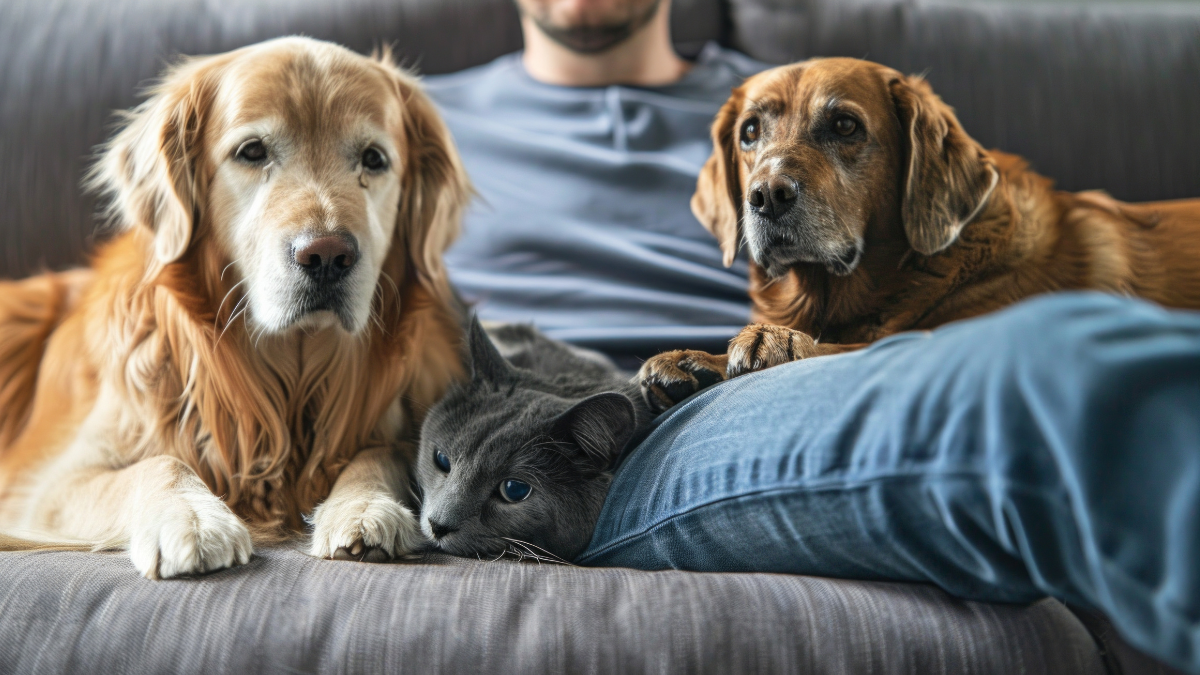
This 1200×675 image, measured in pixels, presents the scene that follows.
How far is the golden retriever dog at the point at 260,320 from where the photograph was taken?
123 centimetres

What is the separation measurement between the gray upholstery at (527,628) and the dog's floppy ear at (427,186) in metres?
0.66

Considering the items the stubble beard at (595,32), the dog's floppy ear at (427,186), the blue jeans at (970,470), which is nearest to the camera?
the blue jeans at (970,470)

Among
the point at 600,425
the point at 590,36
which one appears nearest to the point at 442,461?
the point at 600,425

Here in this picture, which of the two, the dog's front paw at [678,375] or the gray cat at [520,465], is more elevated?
the dog's front paw at [678,375]

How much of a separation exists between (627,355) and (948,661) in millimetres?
912

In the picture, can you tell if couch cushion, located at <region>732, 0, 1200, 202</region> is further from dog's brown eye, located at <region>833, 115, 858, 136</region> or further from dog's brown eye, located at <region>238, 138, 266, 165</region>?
dog's brown eye, located at <region>238, 138, 266, 165</region>

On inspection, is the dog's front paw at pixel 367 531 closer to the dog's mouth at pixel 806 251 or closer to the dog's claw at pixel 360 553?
the dog's claw at pixel 360 553

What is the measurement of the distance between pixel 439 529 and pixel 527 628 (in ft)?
0.94

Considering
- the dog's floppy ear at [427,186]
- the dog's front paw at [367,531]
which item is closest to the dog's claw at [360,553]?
the dog's front paw at [367,531]

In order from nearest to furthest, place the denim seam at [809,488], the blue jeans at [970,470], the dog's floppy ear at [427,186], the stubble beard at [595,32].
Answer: the blue jeans at [970,470] < the denim seam at [809,488] < the dog's floppy ear at [427,186] < the stubble beard at [595,32]


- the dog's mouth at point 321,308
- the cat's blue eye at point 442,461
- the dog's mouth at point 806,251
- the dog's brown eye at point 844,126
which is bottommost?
the cat's blue eye at point 442,461

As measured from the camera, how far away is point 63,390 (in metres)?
1.53

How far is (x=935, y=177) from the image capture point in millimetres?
1119

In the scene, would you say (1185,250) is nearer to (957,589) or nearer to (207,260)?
(957,589)
